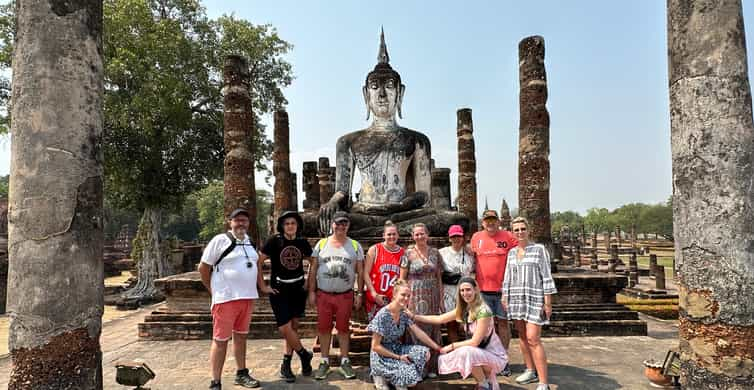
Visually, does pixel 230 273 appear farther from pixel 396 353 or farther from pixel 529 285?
pixel 529 285

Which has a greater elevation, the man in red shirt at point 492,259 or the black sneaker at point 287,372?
the man in red shirt at point 492,259

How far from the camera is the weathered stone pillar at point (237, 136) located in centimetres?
918

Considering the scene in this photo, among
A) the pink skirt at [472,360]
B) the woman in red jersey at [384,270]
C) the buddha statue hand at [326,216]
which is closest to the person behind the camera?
the pink skirt at [472,360]

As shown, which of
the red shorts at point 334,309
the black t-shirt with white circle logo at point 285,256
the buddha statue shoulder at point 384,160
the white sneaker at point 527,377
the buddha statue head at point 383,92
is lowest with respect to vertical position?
the white sneaker at point 527,377

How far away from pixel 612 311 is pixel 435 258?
12.8 ft

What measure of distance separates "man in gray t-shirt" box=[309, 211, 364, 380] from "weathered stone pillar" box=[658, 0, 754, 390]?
9.33 feet

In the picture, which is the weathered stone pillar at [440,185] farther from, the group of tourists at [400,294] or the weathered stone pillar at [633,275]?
the group of tourists at [400,294]

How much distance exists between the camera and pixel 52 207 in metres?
3.05

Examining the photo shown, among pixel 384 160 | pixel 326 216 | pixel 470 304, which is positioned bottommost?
pixel 470 304

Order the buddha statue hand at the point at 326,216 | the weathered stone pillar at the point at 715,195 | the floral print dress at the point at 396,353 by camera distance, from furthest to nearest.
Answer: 1. the buddha statue hand at the point at 326,216
2. the floral print dress at the point at 396,353
3. the weathered stone pillar at the point at 715,195

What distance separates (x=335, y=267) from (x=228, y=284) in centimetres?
99

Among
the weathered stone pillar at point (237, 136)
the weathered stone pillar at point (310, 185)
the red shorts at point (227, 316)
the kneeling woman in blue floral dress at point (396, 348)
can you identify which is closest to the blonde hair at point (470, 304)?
the kneeling woman in blue floral dress at point (396, 348)

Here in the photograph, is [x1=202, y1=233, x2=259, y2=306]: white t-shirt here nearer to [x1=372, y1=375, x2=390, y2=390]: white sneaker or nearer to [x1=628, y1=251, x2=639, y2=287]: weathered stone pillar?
[x1=372, y1=375, x2=390, y2=390]: white sneaker

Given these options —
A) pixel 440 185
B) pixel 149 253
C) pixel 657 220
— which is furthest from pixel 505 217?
pixel 657 220
